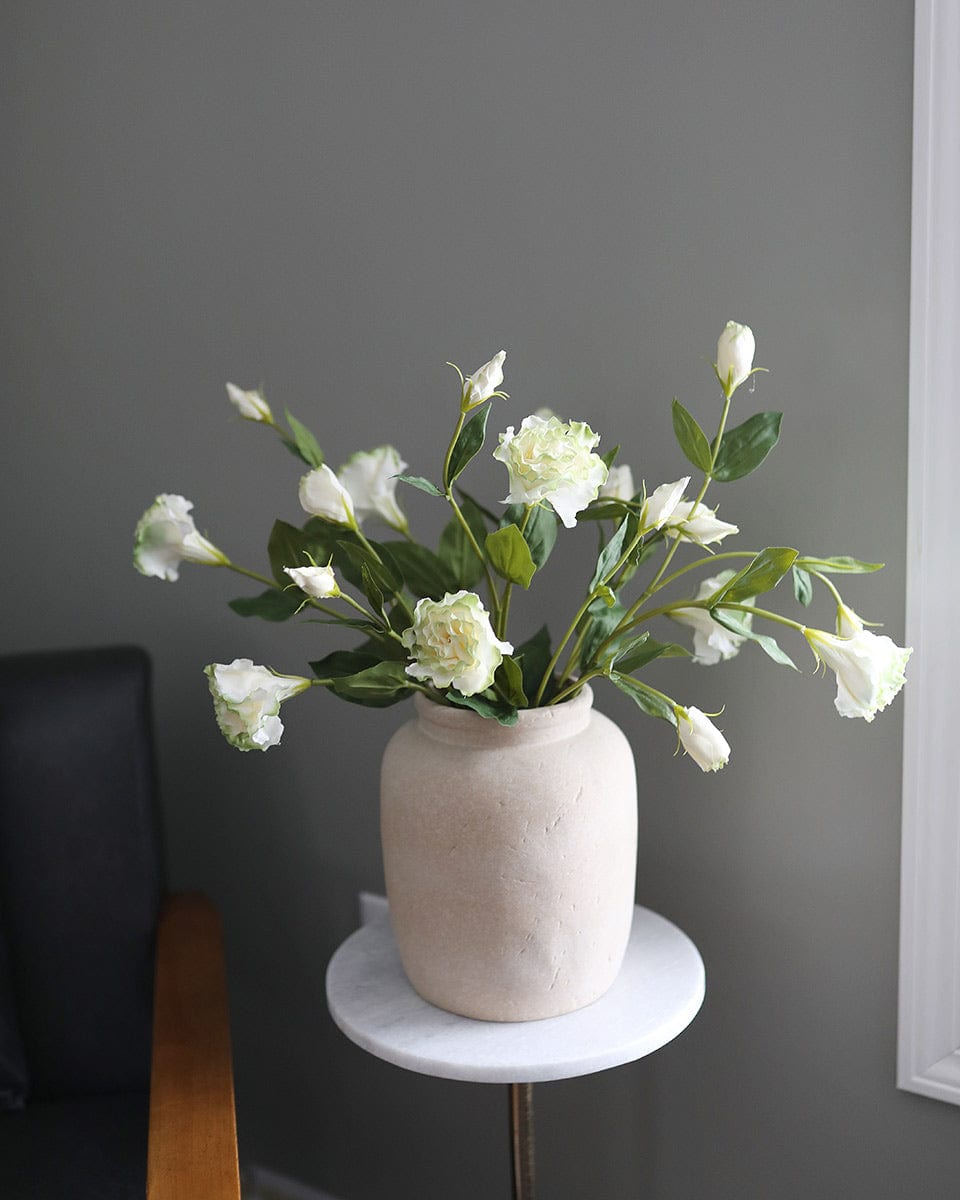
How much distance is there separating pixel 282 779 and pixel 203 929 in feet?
0.84

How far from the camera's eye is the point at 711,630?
988mm

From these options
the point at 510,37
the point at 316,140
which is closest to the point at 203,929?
the point at 316,140

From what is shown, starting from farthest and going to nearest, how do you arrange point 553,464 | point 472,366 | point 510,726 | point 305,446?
point 472,366, point 305,446, point 510,726, point 553,464

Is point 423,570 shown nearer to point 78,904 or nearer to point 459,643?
point 459,643

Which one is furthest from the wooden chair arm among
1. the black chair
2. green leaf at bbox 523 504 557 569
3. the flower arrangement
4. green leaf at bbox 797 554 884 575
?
green leaf at bbox 797 554 884 575

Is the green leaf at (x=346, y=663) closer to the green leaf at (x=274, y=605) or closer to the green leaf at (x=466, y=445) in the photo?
the green leaf at (x=274, y=605)

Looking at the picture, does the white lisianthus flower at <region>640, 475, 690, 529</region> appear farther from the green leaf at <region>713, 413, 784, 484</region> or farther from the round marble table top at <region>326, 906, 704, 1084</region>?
the round marble table top at <region>326, 906, 704, 1084</region>

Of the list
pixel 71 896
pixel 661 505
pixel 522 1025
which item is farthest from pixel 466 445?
pixel 71 896

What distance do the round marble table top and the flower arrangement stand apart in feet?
0.77

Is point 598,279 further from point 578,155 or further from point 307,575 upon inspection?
point 307,575

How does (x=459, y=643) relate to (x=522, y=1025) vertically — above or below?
above

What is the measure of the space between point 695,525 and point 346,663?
1.05 ft

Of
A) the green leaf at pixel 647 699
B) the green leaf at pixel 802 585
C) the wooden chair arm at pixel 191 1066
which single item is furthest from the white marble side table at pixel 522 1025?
the green leaf at pixel 802 585

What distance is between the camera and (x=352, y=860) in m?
1.47
